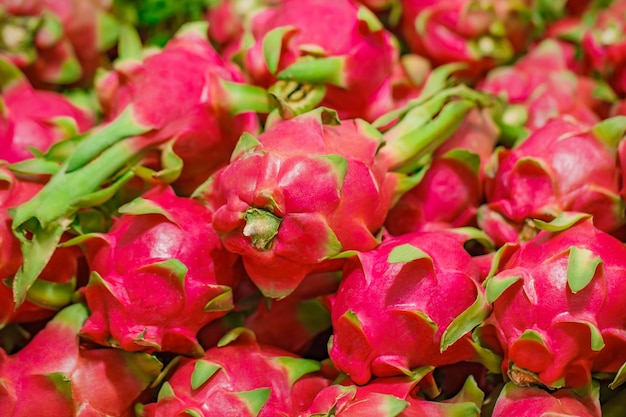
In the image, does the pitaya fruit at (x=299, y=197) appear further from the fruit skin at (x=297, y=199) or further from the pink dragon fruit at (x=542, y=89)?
the pink dragon fruit at (x=542, y=89)

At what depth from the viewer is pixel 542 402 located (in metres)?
0.77

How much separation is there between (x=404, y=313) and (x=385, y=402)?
93 mm

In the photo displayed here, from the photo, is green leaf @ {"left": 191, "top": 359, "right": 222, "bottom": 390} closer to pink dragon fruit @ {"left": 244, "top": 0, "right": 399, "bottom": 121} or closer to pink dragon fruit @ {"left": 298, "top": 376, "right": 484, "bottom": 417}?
pink dragon fruit @ {"left": 298, "top": 376, "right": 484, "bottom": 417}

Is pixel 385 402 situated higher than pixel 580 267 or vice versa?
pixel 580 267

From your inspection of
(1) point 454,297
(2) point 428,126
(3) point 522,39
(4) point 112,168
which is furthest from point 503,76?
(4) point 112,168

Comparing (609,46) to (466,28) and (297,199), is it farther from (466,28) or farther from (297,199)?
(297,199)

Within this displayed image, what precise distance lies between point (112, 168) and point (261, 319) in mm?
268

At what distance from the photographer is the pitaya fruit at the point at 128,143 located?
0.87m

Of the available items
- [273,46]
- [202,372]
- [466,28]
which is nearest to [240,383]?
[202,372]

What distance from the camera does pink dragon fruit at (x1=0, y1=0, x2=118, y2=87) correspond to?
3.98 feet

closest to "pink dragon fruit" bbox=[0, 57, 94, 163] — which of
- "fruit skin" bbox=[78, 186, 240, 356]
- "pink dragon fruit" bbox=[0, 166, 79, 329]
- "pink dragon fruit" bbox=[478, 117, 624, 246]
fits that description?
"pink dragon fruit" bbox=[0, 166, 79, 329]

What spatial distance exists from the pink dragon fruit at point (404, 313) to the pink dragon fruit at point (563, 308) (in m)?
0.04

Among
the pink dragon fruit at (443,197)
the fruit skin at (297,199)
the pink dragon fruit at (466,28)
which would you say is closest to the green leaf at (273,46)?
the fruit skin at (297,199)

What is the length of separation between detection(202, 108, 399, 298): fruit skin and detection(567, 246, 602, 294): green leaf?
0.22 meters
